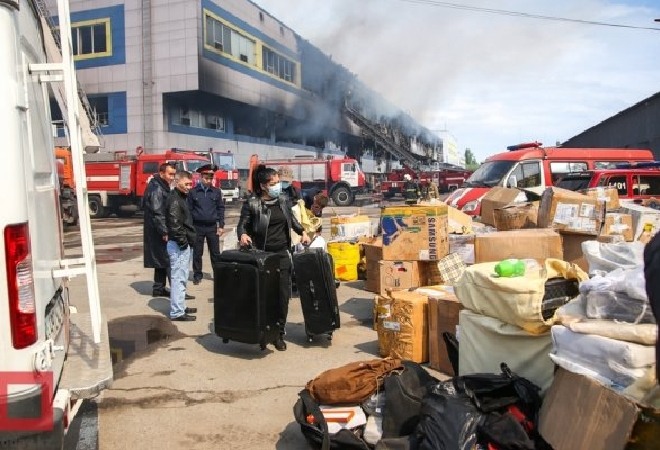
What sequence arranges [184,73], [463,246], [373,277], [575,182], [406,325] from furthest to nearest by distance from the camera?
[184,73] < [575,182] < [373,277] < [463,246] < [406,325]

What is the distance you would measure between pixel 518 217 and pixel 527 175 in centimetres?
577

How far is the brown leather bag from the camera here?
3.55 m

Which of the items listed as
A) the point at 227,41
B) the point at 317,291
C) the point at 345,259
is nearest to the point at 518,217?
the point at 345,259

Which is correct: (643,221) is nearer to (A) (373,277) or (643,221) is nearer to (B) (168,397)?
(A) (373,277)

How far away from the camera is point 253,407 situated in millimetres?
4164

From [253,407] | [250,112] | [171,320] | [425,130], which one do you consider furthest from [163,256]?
[425,130]

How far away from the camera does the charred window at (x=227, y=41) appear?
33250 millimetres

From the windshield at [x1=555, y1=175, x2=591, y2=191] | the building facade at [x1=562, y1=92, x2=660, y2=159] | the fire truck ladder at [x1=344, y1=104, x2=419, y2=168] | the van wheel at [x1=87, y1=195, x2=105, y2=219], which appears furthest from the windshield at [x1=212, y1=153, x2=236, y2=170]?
the windshield at [x1=555, y1=175, x2=591, y2=191]

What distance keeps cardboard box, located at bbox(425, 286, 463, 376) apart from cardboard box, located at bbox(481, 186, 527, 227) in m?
4.05

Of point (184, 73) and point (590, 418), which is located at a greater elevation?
point (184, 73)

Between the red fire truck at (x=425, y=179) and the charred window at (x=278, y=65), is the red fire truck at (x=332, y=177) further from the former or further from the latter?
the charred window at (x=278, y=65)

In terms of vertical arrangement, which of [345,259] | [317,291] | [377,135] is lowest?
[345,259]

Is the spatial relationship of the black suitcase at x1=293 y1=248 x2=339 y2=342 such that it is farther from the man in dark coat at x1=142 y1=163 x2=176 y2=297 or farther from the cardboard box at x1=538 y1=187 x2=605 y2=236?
the cardboard box at x1=538 y1=187 x2=605 y2=236

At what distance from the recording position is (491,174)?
1277 centimetres
